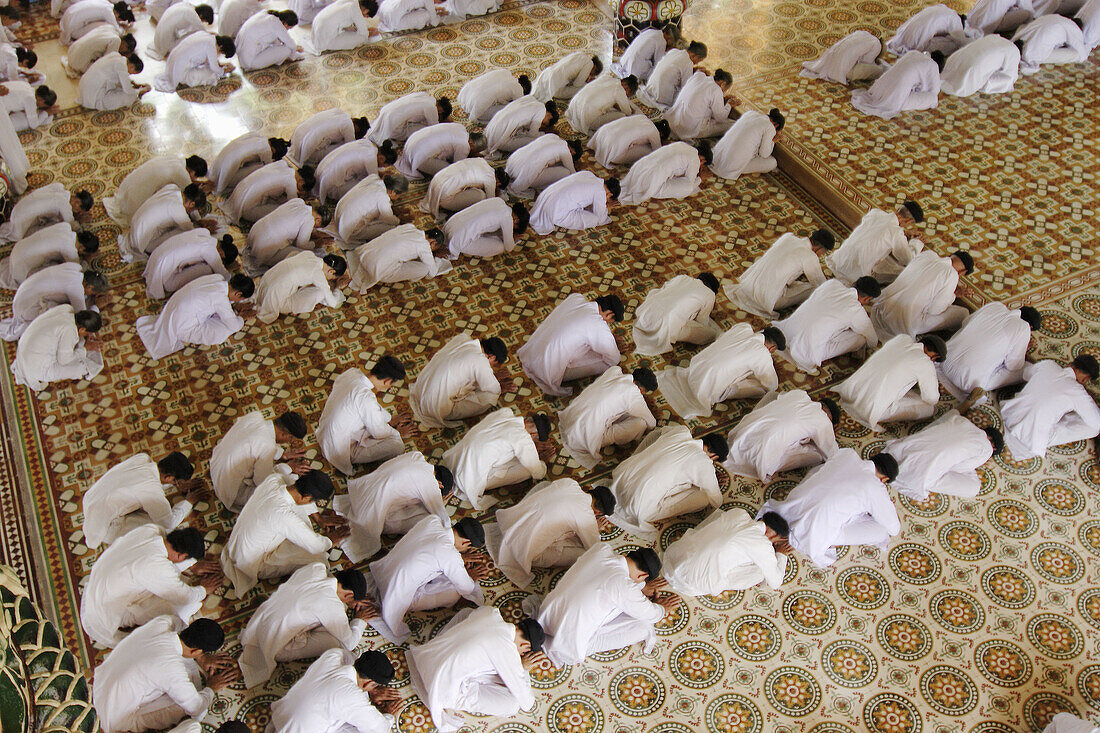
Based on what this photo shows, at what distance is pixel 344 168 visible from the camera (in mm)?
A: 6578

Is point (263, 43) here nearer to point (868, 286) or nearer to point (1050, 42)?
point (868, 286)

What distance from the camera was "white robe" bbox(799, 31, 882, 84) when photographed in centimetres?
782

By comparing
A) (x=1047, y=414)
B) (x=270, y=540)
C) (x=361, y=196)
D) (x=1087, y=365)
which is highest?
(x=361, y=196)

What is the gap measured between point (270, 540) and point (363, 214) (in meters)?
2.60

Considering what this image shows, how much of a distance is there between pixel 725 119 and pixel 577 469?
353 cm

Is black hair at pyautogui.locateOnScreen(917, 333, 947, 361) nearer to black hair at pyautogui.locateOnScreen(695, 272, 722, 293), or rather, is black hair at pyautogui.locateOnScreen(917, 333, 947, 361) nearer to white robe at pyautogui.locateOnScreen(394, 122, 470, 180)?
black hair at pyautogui.locateOnScreen(695, 272, 722, 293)

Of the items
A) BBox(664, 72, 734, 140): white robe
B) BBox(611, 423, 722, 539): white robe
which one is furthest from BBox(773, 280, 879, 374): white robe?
BBox(664, 72, 734, 140): white robe

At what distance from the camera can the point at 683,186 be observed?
681 centimetres

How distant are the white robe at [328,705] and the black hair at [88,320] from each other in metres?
2.74

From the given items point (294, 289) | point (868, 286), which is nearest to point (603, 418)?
point (868, 286)

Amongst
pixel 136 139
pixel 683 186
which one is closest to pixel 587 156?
pixel 683 186

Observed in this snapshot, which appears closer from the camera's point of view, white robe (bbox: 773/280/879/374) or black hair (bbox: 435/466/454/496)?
black hair (bbox: 435/466/454/496)

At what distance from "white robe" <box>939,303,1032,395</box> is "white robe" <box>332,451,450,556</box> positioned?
2.95 m

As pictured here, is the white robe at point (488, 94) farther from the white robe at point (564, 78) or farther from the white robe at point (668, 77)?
the white robe at point (668, 77)
